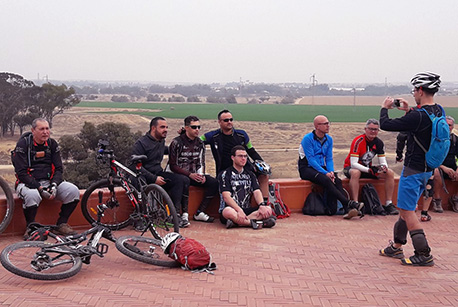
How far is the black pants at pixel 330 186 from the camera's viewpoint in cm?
888

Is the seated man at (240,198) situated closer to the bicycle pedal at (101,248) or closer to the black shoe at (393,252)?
the black shoe at (393,252)

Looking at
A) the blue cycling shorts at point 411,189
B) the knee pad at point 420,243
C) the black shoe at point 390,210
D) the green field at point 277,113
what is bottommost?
the green field at point 277,113

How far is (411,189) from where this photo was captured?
625 centimetres

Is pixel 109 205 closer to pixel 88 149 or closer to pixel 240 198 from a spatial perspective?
pixel 240 198

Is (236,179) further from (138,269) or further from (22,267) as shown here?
(22,267)

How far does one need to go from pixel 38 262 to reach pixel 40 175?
2.08m

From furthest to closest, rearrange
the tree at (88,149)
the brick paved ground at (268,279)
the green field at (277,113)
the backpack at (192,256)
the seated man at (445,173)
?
the green field at (277,113) < the tree at (88,149) < the seated man at (445,173) < the backpack at (192,256) < the brick paved ground at (268,279)

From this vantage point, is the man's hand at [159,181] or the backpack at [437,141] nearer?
the backpack at [437,141]

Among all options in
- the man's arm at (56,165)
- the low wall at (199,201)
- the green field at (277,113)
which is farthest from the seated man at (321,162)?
the green field at (277,113)

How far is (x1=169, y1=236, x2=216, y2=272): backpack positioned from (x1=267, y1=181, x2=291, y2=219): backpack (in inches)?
113

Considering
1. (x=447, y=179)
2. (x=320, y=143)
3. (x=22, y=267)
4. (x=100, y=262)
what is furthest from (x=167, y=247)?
(x=447, y=179)

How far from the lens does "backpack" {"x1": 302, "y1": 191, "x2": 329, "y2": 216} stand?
29.8 feet

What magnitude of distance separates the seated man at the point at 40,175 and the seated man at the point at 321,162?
3450mm

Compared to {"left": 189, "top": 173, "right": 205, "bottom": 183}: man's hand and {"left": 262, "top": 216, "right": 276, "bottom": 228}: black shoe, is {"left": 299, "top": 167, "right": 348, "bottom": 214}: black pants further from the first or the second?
{"left": 189, "top": 173, "right": 205, "bottom": 183}: man's hand
